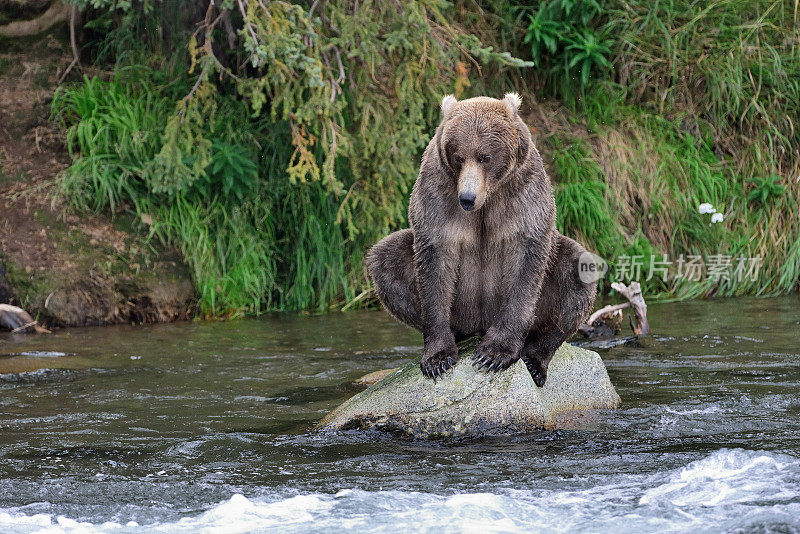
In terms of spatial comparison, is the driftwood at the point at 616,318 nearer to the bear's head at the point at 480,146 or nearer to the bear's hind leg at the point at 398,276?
the bear's hind leg at the point at 398,276

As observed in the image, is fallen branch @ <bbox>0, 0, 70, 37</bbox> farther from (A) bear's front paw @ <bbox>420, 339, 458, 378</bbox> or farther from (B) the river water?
(A) bear's front paw @ <bbox>420, 339, 458, 378</bbox>

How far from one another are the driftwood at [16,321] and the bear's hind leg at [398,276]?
4276mm

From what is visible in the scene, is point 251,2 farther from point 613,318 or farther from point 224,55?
point 613,318

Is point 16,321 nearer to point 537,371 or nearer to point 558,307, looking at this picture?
point 537,371

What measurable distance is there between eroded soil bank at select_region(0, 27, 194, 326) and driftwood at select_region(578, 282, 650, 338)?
11.5 feet

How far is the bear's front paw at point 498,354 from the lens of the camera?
16.3 feet

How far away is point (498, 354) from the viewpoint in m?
4.98

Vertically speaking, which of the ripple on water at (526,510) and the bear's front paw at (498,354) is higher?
the bear's front paw at (498,354)

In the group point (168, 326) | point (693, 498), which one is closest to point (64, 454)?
point (693, 498)

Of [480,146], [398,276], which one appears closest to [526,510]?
[480,146]

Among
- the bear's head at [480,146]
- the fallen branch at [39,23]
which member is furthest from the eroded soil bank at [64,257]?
the bear's head at [480,146]

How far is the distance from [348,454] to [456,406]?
573 mm

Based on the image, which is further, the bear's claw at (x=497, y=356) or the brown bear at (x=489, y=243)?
the bear's claw at (x=497, y=356)

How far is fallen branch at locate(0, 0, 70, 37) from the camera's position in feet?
35.4
